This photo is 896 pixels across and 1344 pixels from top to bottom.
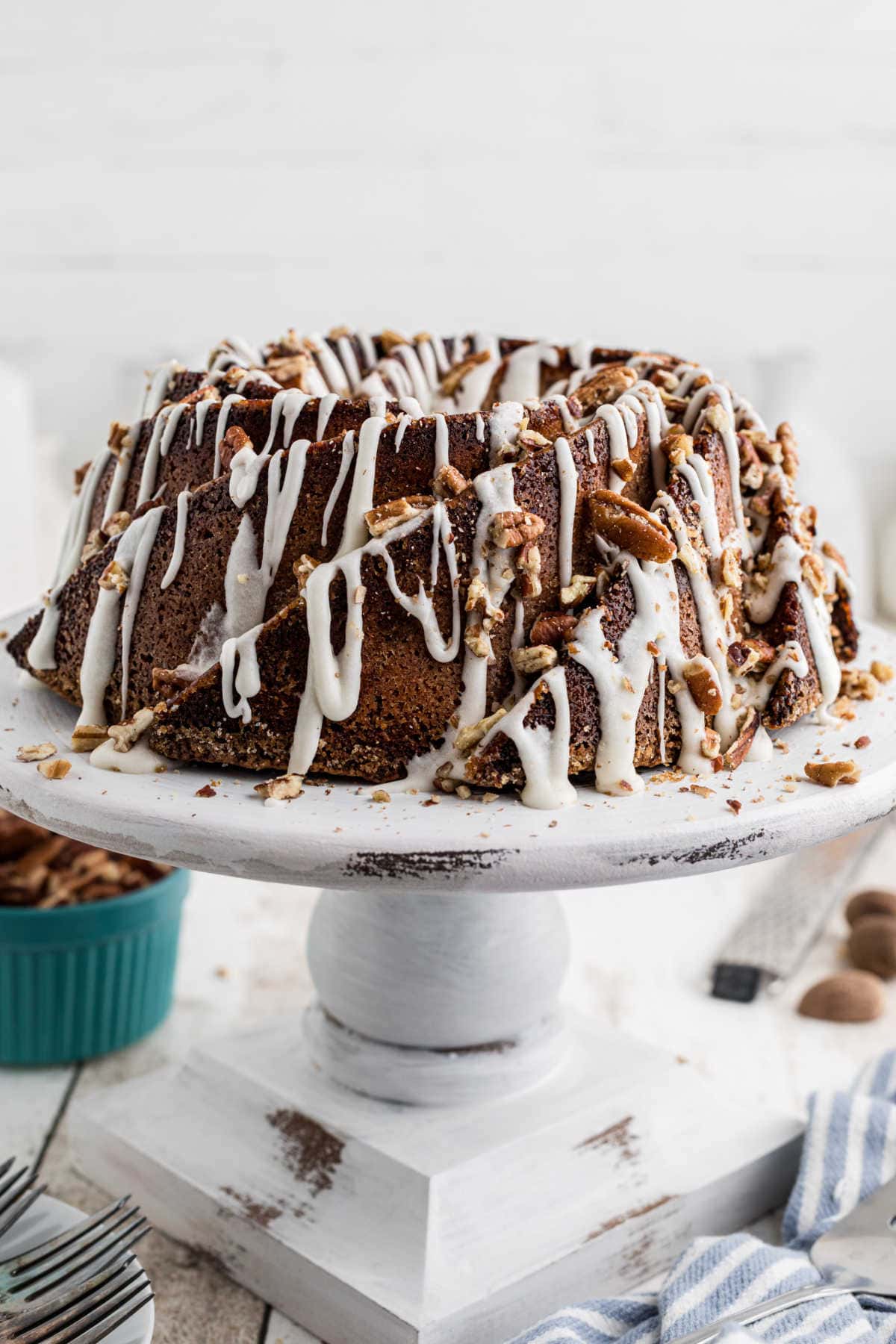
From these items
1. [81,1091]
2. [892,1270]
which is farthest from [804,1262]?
[81,1091]

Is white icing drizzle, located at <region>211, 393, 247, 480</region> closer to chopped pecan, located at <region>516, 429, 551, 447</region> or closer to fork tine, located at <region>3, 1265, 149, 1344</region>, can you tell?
chopped pecan, located at <region>516, 429, 551, 447</region>

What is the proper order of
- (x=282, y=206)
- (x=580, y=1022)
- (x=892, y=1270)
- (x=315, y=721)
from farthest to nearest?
(x=282, y=206) < (x=580, y=1022) < (x=892, y=1270) < (x=315, y=721)

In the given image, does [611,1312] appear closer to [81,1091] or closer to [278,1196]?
[278,1196]

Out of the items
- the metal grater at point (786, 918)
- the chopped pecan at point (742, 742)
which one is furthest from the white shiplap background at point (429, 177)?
the chopped pecan at point (742, 742)

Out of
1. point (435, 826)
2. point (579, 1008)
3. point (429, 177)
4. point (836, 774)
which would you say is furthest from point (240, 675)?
point (429, 177)

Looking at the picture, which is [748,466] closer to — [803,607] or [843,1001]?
[803,607]

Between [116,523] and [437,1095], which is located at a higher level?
[116,523]

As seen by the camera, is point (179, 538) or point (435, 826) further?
point (179, 538)
